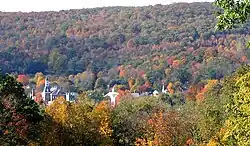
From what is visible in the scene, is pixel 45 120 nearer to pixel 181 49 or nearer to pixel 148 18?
pixel 181 49

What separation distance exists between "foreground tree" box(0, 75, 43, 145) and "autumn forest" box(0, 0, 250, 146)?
46 millimetres

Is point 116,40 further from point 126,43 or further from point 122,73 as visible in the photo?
point 122,73

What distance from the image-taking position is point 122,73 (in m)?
136

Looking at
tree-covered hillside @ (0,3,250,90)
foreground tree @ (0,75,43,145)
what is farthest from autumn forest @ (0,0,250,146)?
tree-covered hillside @ (0,3,250,90)

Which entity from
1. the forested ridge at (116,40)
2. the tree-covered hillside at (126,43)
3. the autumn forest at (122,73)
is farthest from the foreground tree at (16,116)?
the forested ridge at (116,40)

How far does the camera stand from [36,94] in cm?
11806

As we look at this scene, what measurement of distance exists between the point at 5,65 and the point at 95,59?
26916mm

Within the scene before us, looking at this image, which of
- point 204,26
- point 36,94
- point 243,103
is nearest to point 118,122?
point 243,103

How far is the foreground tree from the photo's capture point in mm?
24906

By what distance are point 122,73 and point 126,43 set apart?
26.3m

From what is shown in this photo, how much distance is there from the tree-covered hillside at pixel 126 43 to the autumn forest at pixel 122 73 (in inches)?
10.4

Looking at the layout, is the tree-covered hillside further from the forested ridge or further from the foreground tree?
the foreground tree

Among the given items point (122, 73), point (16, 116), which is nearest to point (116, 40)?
point (122, 73)

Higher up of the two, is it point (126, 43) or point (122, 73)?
point (126, 43)
